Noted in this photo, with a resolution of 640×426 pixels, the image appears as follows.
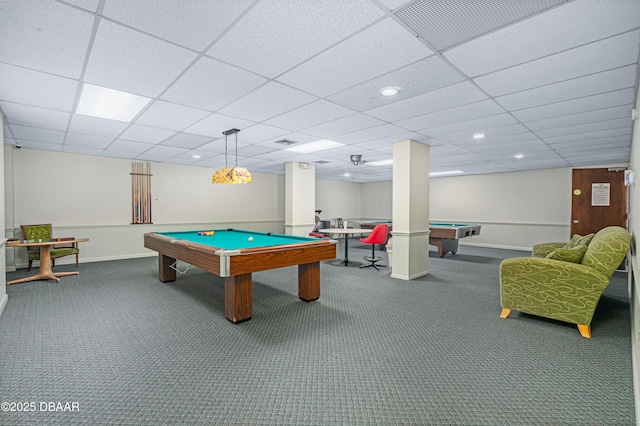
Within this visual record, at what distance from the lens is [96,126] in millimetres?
4258

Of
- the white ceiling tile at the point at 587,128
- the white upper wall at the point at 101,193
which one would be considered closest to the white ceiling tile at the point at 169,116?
the white upper wall at the point at 101,193

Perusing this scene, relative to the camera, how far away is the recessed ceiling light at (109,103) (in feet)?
9.86

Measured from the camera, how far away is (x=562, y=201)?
8008mm

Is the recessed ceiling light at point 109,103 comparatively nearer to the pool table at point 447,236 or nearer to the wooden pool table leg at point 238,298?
the wooden pool table leg at point 238,298

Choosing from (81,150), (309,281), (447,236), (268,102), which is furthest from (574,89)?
(81,150)

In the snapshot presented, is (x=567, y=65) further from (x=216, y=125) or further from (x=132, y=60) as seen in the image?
(x=216, y=125)

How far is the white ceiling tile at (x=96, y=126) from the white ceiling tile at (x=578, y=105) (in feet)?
16.9

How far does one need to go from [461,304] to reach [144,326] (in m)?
3.61

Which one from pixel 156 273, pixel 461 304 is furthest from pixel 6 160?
pixel 461 304

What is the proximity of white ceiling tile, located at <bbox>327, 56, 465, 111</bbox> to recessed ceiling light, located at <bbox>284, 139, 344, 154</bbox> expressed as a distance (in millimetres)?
1934

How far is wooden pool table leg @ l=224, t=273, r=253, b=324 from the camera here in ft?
10.3

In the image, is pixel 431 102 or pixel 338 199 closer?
pixel 431 102

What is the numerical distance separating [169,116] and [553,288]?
467 centimetres

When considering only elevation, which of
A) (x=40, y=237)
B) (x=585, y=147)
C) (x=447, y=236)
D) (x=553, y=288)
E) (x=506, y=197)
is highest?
(x=585, y=147)
